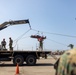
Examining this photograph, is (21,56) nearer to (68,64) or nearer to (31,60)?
(31,60)

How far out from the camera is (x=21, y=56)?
86.2 feet

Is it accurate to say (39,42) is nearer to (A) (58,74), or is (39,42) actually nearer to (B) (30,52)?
(B) (30,52)

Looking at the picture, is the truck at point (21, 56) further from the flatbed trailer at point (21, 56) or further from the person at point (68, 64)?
the person at point (68, 64)

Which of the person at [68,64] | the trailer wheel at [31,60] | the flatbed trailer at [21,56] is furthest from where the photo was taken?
the trailer wheel at [31,60]

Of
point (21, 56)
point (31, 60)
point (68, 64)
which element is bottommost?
point (31, 60)

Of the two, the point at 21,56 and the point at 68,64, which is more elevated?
the point at 21,56

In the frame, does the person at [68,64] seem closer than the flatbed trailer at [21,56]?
Yes

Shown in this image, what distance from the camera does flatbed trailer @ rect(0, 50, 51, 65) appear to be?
1025 inches

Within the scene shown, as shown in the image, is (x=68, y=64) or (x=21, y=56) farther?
(x=21, y=56)

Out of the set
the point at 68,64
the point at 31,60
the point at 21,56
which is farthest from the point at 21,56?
the point at 68,64

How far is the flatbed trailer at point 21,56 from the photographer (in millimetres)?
26031

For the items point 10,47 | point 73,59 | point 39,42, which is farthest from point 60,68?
point 39,42

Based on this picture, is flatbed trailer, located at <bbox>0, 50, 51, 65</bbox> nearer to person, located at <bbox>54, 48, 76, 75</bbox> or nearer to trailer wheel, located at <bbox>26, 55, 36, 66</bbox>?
trailer wheel, located at <bbox>26, 55, 36, 66</bbox>

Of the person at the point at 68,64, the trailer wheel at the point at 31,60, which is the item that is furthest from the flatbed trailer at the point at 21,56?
the person at the point at 68,64
